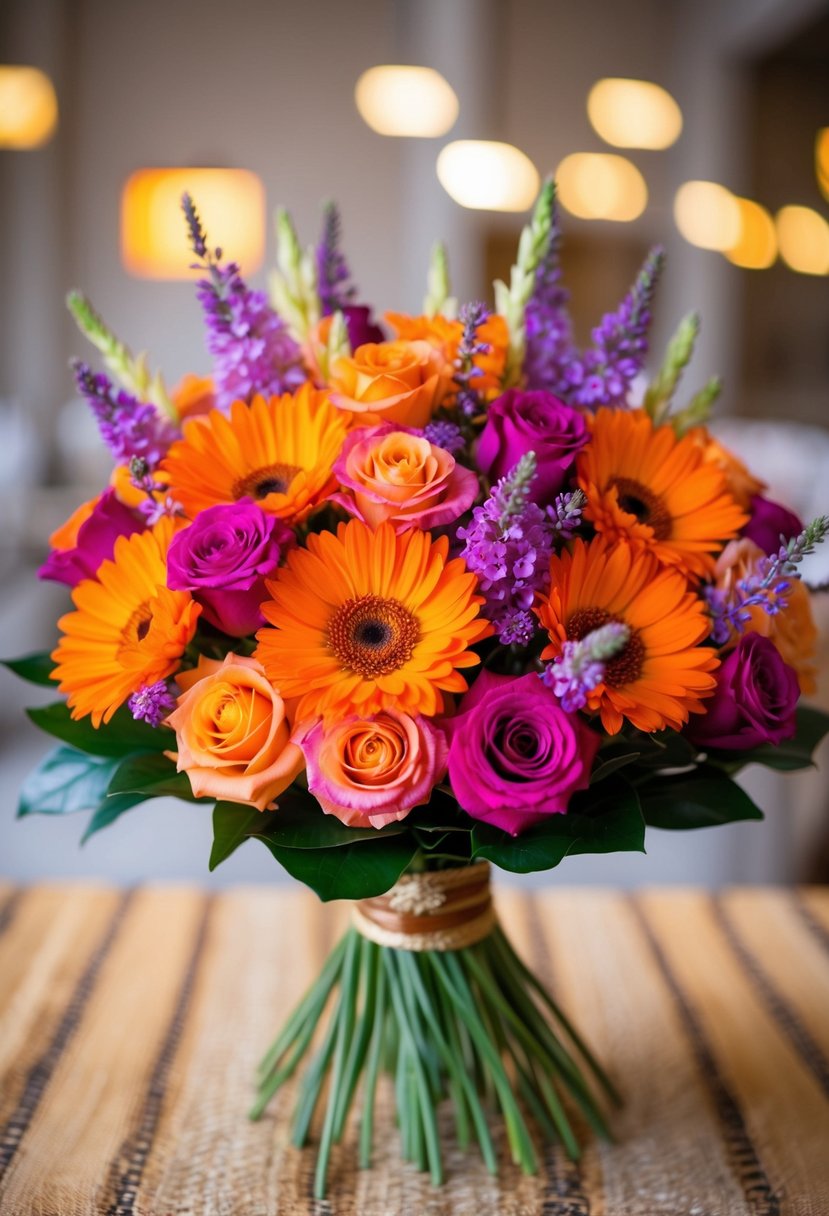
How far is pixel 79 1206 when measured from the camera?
67 cm

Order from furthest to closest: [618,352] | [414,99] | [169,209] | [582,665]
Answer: [414,99] < [169,209] < [618,352] < [582,665]

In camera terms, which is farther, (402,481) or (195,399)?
(195,399)

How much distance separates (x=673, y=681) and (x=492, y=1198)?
36cm

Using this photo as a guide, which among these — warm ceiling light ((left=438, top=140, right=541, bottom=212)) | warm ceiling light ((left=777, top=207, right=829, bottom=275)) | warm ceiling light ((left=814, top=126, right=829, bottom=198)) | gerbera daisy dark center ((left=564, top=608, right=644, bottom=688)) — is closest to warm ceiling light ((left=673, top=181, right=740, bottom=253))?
warm ceiling light ((left=777, top=207, right=829, bottom=275))

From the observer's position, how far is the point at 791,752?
0.73 metres

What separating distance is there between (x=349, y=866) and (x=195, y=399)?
0.34m

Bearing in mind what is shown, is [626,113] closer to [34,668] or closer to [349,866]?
[34,668]

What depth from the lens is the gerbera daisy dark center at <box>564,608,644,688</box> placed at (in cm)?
59

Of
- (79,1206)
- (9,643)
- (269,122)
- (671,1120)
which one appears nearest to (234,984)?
(79,1206)

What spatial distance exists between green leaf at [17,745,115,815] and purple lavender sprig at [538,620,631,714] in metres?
0.33

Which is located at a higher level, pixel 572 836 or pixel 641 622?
pixel 641 622

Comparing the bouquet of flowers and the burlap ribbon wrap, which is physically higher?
the bouquet of flowers

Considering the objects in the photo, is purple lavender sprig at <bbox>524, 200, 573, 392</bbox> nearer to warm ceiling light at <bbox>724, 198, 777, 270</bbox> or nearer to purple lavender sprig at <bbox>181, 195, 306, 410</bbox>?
purple lavender sprig at <bbox>181, 195, 306, 410</bbox>

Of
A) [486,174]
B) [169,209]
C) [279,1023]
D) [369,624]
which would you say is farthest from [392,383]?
[486,174]
